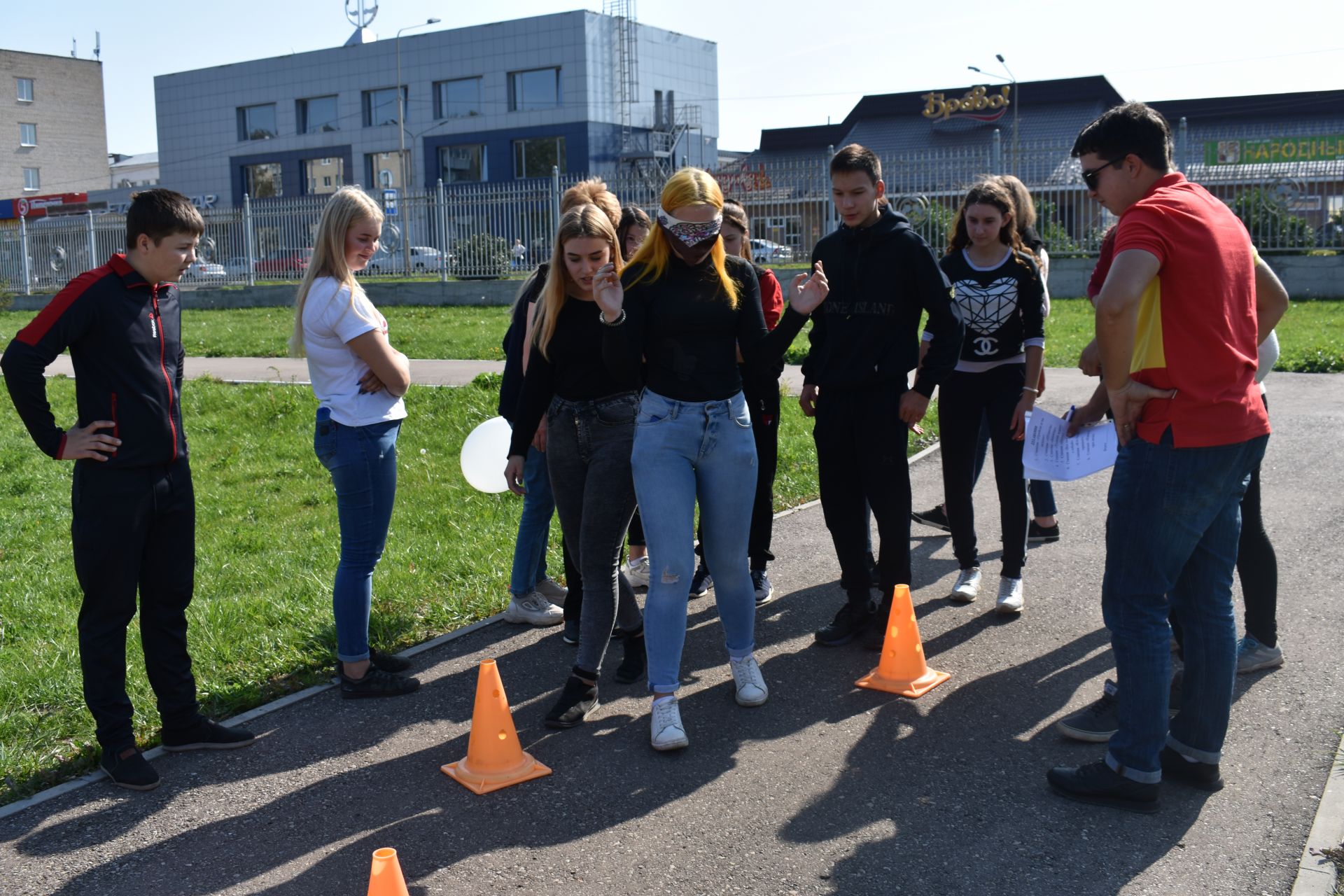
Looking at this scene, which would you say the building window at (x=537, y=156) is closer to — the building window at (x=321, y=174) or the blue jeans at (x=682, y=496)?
the building window at (x=321, y=174)

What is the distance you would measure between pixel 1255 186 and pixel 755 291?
19.9 meters

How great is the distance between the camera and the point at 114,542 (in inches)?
161

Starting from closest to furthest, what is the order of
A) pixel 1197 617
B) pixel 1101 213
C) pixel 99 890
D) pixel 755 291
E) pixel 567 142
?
1. pixel 99 890
2. pixel 1197 617
3. pixel 755 291
4. pixel 1101 213
5. pixel 567 142

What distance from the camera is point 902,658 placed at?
16.0 ft

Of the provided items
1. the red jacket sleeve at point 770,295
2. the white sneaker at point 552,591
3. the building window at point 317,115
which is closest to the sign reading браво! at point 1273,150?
the red jacket sleeve at point 770,295

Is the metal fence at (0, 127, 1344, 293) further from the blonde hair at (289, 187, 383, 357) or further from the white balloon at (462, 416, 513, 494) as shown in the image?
the blonde hair at (289, 187, 383, 357)

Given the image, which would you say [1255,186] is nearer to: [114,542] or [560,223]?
[560,223]

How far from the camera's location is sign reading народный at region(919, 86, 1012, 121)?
55.0m

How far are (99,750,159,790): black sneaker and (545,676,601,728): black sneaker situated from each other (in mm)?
1450

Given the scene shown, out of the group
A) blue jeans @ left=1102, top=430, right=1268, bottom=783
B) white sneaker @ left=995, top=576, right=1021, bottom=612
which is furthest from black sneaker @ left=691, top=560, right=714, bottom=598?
blue jeans @ left=1102, top=430, right=1268, bottom=783

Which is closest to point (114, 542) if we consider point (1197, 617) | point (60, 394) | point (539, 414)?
point (539, 414)

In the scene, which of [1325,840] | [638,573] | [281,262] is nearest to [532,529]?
[638,573]

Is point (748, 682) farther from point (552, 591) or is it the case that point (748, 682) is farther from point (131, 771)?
point (131, 771)

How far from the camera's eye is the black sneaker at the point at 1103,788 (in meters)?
3.73
